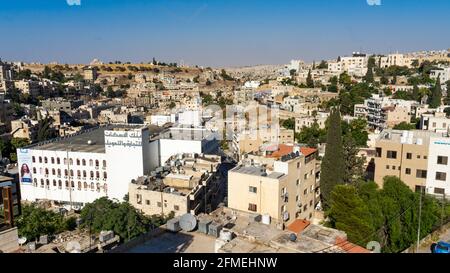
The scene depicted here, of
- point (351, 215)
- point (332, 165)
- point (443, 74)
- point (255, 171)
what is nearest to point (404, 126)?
point (332, 165)

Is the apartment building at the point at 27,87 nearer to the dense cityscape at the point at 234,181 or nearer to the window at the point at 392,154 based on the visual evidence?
the dense cityscape at the point at 234,181

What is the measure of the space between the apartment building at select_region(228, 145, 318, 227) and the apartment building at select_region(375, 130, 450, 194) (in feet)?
6.37

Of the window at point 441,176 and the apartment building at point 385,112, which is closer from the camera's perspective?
the window at point 441,176

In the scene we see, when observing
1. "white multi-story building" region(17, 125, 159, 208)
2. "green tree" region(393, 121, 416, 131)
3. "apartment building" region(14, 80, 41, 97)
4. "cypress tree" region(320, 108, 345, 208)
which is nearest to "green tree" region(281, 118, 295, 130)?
"green tree" region(393, 121, 416, 131)

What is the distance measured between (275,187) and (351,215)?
1.26m

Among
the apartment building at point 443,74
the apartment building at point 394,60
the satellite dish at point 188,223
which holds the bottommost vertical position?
the satellite dish at point 188,223

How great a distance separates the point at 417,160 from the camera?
855cm

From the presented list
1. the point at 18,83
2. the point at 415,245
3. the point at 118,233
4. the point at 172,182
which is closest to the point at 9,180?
the point at 118,233

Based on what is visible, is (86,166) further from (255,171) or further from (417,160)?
(417,160)

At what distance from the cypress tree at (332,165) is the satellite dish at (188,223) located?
4.40 meters

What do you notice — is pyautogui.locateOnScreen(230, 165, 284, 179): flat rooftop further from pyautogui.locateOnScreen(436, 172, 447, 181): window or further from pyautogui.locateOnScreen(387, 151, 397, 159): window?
pyautogui.locateOnScreen(436, 172, 447, 181): window

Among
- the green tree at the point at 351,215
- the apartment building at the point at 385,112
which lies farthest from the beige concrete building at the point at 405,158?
the apartment building at the point at 385,112

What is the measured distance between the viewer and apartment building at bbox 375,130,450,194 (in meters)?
8.21

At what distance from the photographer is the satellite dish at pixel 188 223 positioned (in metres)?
4.77
